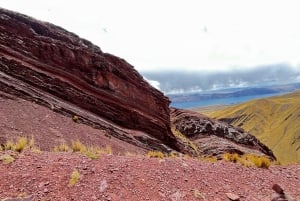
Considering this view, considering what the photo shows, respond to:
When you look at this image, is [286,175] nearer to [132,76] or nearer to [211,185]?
[211,185]

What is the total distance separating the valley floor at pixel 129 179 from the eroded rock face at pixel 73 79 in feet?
57.2

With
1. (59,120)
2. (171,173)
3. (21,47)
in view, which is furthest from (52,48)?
(171,173)

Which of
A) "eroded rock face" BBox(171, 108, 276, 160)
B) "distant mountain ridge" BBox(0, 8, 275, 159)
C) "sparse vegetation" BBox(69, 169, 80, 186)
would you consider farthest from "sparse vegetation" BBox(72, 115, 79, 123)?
"eroded rock face" BBox(171, 108, 276, 160)

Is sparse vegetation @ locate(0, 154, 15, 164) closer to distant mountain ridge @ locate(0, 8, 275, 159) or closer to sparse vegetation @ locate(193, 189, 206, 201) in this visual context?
sparse vegetation @ locate(193, 189, 206, 201)

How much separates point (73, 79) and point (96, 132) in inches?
280

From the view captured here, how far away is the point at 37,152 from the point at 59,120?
48.8 ft

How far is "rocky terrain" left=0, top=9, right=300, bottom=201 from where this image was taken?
43.3 ft

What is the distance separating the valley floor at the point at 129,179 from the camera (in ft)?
41.0

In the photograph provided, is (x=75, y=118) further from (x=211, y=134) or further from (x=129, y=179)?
(x=211, y=134)

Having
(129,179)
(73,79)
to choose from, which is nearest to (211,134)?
(73,79)

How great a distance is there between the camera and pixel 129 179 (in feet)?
44.5

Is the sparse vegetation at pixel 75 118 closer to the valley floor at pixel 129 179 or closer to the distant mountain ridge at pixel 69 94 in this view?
the distant mountain ridge at pixel 69 94

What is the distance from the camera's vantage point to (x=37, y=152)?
15125 mm

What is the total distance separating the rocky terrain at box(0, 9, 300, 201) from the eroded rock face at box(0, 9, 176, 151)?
104mm
